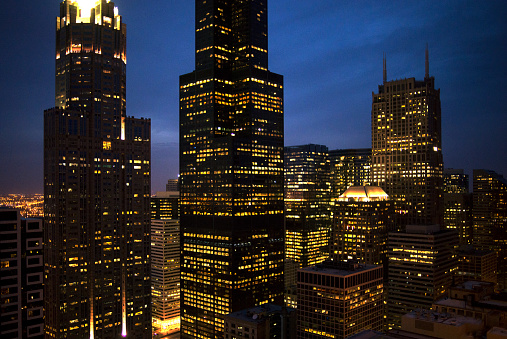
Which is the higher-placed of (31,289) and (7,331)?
(31,289)

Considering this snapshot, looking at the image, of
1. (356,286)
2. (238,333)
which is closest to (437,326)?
(356,286)

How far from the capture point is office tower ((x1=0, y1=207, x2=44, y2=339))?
12962 cm

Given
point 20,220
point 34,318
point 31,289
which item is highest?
point 20,220

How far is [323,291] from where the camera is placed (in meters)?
199

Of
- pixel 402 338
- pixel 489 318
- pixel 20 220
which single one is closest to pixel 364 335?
pixel 402 338

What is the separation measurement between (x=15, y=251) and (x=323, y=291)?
403ft

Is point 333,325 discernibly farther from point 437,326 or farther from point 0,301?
point 0,301

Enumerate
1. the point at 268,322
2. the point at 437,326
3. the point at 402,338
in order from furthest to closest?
the point at 268,322 < the point at 437,326 < the point at 402,338

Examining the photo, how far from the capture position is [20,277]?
436 feet

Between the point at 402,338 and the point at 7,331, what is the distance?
110 meters

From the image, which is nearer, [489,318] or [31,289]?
[31,289]

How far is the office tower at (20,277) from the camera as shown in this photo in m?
130

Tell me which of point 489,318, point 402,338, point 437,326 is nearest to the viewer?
point 402,338

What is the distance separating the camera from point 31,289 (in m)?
134
